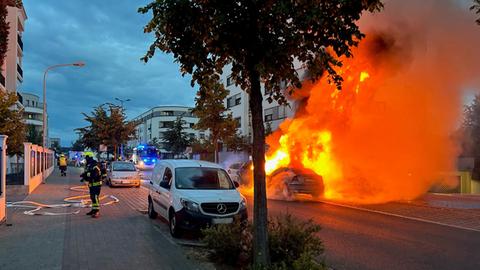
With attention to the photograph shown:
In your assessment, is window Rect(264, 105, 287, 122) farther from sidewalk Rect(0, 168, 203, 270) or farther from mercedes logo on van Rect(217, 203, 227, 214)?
mercedes logo on van Rect(217, 203, 227, 214)

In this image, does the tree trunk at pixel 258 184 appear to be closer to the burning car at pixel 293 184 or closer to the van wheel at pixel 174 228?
the van wheel at pixel 174 228

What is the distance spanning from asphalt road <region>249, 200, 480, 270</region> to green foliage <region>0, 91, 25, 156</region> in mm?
13698

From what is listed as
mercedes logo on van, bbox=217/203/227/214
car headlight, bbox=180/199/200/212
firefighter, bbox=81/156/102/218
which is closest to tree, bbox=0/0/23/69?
firefighter, bbox=81/156/102/218

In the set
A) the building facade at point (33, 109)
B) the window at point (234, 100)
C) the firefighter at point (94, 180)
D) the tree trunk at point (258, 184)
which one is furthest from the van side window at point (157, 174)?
the building facade at point (33, 109)

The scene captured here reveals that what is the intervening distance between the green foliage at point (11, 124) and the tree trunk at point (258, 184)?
16.2m

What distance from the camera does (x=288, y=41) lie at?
5.72 meters

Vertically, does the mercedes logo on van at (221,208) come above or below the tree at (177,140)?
below

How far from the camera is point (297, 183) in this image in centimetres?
1812

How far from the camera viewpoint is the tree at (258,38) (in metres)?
5.49

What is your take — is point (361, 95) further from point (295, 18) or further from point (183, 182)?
point (295, 18)

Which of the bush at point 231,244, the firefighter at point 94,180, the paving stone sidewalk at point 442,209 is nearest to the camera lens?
the bush at point 231,244

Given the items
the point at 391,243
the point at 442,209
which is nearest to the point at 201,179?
the point at 391,243

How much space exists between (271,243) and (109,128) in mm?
41882

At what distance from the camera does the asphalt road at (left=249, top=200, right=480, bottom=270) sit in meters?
7.70
